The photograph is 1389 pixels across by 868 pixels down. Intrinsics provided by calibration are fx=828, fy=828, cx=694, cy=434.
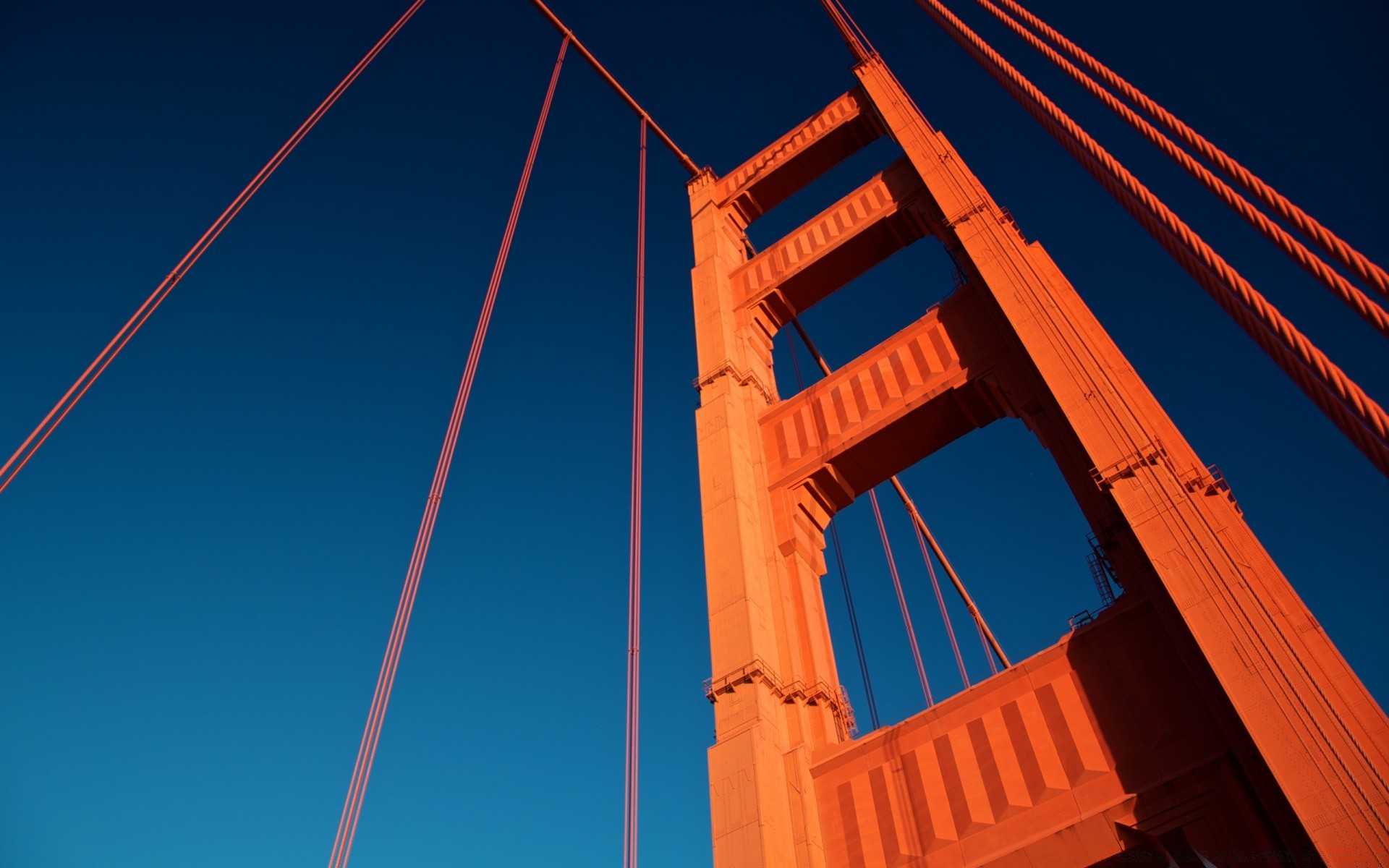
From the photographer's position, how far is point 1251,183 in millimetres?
5773

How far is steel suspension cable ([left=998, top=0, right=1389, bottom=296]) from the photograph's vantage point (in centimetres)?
493

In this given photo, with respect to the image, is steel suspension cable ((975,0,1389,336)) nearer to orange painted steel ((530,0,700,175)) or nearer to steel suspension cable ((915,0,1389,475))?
steel suspension cable ((915,0,1389,475))

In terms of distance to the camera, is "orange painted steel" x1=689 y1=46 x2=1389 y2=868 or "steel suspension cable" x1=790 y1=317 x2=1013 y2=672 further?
"steel suspension cable" x1=790 y1=317 x2=1013 y2=672

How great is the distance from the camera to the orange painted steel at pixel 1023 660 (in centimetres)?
791

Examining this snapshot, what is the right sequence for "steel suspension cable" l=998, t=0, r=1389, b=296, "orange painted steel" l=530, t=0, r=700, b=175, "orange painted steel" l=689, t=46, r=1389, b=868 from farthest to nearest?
"orange painted steel" l=530, t=0, r=700, b=175, "orange painted steel" l=689, t=46, r=1389, b=868, "steel suspension cable" l=998, t=0, r=1389, b=296

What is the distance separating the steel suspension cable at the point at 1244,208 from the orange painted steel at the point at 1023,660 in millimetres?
4347

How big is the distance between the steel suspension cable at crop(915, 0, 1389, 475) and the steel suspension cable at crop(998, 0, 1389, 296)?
496mm

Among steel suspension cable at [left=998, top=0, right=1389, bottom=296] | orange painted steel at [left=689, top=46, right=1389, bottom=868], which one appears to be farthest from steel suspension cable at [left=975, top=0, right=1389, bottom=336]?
orange painted steel at [left=689, top=46, right=1389, bottom=868]

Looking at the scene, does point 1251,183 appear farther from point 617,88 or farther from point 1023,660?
point 617,88

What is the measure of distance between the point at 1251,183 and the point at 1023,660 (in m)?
6.86

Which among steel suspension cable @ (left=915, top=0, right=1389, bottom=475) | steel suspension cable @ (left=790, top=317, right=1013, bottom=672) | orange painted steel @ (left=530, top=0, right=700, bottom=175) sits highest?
orange painted steel @ (left=530, top=0, right=700, bottom=175)

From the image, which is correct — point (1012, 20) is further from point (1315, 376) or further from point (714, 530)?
point (714, 530)

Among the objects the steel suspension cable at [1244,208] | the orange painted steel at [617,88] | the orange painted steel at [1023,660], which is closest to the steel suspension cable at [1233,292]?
the steel suspension cable at [1244,208]

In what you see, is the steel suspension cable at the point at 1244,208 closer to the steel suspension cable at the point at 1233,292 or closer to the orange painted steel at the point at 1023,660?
the steel suspension cable at the point at 1233,292
